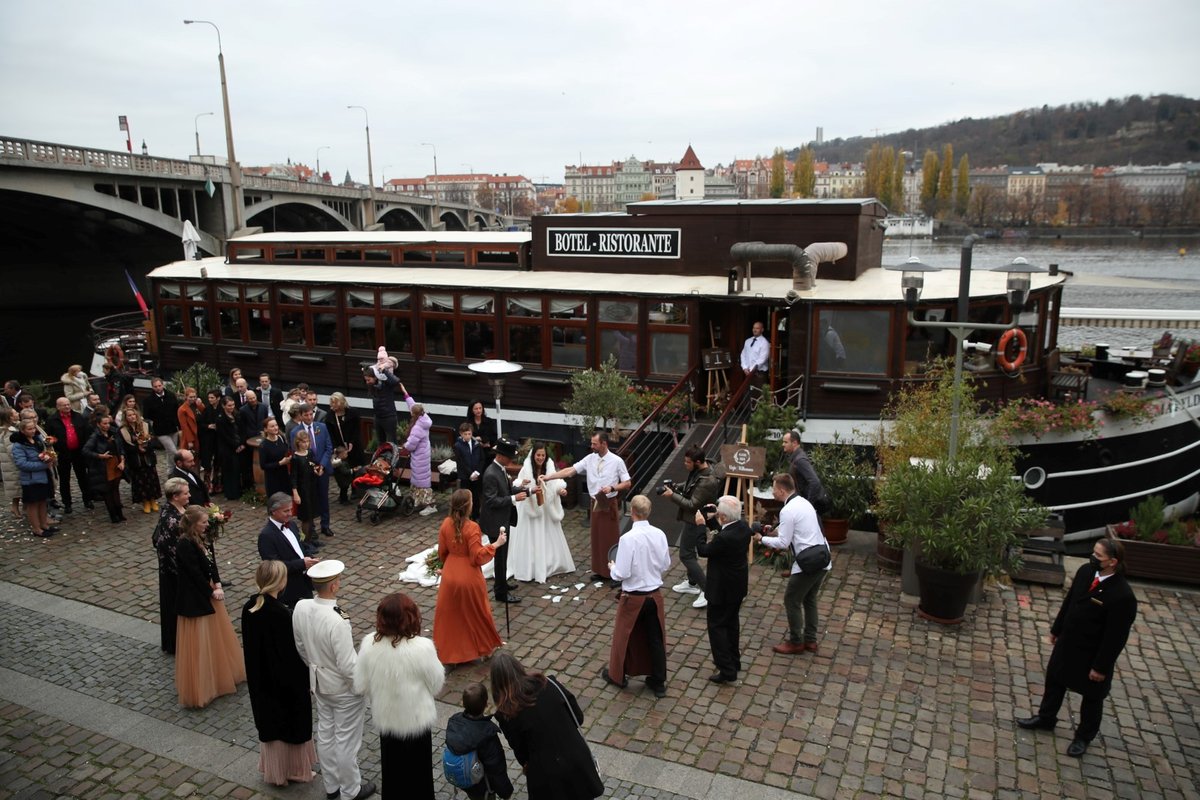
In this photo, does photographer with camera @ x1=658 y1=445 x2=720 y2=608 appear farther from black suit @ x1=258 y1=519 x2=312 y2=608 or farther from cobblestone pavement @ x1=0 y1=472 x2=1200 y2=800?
black suit @ x1=258 y1=519 x2=312 y2=608

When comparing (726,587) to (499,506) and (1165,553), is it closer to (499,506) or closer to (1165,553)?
(499,506)

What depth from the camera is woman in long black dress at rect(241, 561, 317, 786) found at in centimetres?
574

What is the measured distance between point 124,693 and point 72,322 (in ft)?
168

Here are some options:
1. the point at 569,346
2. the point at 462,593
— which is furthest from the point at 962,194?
the point at 462,593

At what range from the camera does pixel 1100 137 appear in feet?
584

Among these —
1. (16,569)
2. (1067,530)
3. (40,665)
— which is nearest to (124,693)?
(40,665)

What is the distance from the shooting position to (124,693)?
7.37 m

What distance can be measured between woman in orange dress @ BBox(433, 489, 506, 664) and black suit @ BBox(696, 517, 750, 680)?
194 cm

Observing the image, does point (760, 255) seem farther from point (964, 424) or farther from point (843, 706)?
point (843, 706)

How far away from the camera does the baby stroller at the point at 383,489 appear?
1158 centimetres

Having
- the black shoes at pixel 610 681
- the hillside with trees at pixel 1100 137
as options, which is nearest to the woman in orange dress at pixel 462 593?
the black shoes at pixel 610 681

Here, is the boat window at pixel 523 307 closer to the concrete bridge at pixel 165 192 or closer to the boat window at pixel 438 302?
the boat window at pixel 438 302

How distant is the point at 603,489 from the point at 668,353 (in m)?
4.84

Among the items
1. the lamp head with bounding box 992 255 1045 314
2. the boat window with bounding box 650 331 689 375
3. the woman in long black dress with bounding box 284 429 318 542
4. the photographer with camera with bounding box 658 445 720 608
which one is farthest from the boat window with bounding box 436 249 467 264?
the lamp head with bounding box 992 255 1045 314
